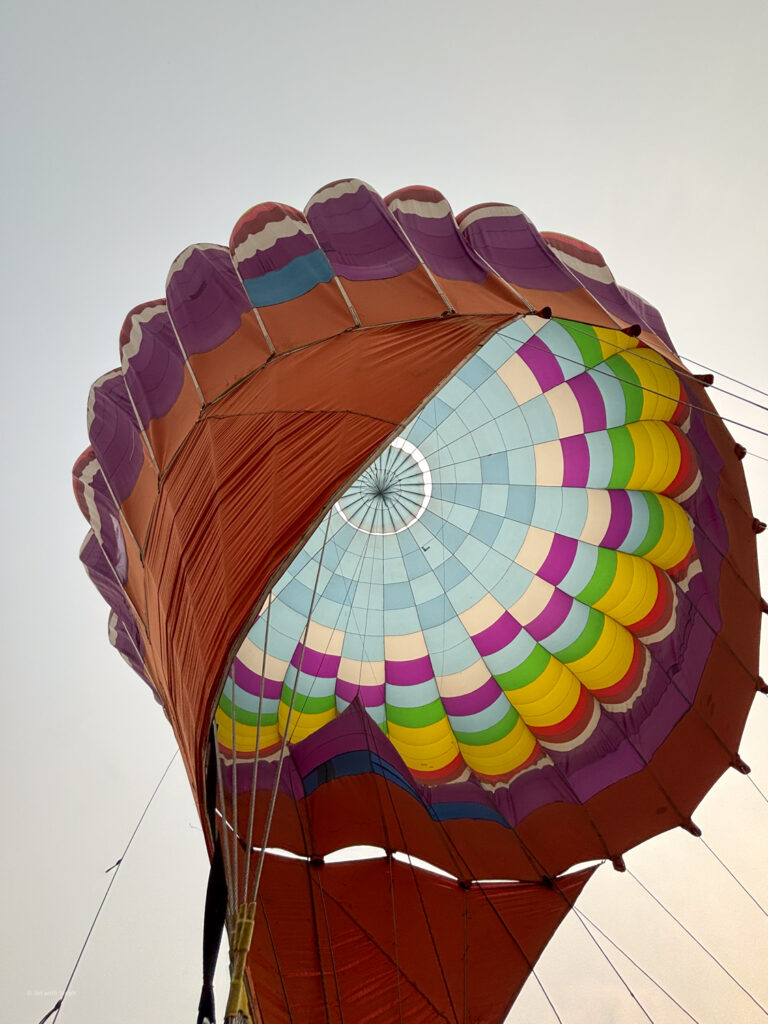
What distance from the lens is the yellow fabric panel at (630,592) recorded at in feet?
22.8

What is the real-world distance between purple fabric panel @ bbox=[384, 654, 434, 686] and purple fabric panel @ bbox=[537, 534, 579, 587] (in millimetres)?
1478

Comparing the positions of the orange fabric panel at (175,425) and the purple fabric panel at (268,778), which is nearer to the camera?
the orange fabric panel at (175,425)

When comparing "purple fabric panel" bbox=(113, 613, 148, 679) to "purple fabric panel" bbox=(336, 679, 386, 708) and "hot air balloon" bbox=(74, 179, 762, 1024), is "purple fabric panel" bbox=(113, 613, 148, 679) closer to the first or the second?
"hot air balloon" bbox=(74, 179, 762, 1024)

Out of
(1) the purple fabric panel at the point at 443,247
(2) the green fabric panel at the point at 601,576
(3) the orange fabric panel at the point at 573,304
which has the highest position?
(1) the purple fabric panel at the point at 443,247

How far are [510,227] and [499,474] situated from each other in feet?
9.54

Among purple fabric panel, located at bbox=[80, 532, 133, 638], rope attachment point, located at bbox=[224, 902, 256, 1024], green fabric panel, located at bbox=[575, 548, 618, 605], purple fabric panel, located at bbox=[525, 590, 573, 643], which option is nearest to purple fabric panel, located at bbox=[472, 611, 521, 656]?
purple fabric panel, located at bbox=[525, 590, 573, 643]

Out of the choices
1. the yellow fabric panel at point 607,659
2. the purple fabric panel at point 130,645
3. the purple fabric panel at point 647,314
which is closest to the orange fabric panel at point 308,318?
the purple fabric panel at point 647,314

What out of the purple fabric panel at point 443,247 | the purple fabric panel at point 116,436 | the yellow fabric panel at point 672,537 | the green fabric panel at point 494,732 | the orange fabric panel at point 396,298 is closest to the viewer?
the orange fabric panel at point 396,298

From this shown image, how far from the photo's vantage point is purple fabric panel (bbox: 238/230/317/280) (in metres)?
4.66

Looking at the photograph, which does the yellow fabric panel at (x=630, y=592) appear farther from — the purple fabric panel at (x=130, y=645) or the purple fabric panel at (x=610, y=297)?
the purple fabric panel at (x=130, y=645)

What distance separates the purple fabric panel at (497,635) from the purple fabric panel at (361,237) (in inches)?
159

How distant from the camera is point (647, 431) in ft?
22.1

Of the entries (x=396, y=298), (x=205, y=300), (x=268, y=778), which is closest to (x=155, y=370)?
(x=205, y=300)

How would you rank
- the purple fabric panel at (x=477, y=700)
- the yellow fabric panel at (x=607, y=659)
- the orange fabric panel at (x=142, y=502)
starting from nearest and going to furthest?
the orange fabric panel at (x=142, y=502)
the yellow fabric panel at (x=607, y=659)
the purple fabric panel at (x=477, y=700)
